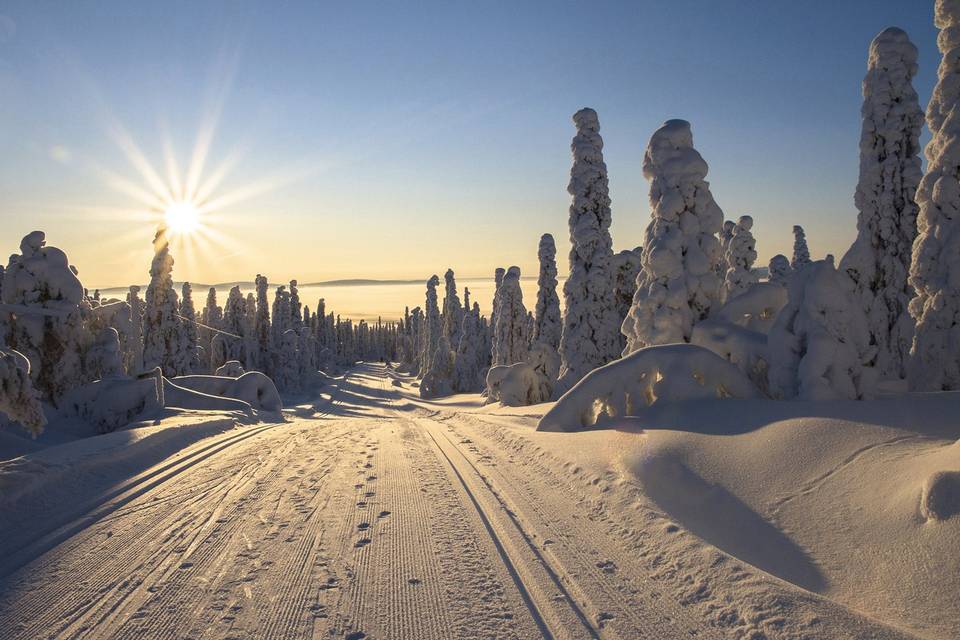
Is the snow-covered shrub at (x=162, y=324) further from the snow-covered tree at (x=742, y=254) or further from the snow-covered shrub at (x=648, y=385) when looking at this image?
the snow-covered tree at (x=742, y=254)

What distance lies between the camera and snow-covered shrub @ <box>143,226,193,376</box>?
38375 millimetres

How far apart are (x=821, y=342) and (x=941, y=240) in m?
4.95

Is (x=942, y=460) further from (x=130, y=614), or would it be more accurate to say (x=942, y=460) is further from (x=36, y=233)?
(x=36, y=233)

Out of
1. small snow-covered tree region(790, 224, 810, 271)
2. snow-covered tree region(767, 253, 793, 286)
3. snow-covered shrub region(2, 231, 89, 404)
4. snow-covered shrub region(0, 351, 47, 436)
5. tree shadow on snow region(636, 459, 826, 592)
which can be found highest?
small snow-covered tree region(790, 224, 810, 271)

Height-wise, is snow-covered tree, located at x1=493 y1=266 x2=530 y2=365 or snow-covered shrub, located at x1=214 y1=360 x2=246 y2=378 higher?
snow-covered tree, located at x1=493 y1=266 x2=530 y2=365

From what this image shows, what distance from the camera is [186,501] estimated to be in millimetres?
7031

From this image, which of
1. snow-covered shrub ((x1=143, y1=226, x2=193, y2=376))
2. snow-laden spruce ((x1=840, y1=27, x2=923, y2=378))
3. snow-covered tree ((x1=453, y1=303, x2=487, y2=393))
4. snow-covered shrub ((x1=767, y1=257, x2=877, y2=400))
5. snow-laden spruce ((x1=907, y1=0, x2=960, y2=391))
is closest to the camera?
snow-covered shrub ((x1=767, y1=257, x2=877, y2=400))

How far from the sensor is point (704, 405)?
916 centimetres

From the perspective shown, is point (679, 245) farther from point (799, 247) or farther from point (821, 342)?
point (799, 247)

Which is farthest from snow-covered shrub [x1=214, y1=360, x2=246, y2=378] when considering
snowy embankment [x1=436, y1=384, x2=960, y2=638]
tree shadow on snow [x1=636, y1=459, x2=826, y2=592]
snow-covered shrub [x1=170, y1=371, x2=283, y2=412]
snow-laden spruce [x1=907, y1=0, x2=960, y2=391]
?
snow-laden spruce [x1=907, y1=0, x2=960, y2=391]

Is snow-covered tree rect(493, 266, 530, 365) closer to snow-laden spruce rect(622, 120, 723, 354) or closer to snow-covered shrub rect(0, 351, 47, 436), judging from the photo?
snow-laden spruce rect(622, 120, 723, 354)

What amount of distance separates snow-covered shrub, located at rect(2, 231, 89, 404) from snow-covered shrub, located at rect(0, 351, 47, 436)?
11.7 m

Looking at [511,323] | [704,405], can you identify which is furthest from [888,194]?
[511,323]

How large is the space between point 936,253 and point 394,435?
1318cm
